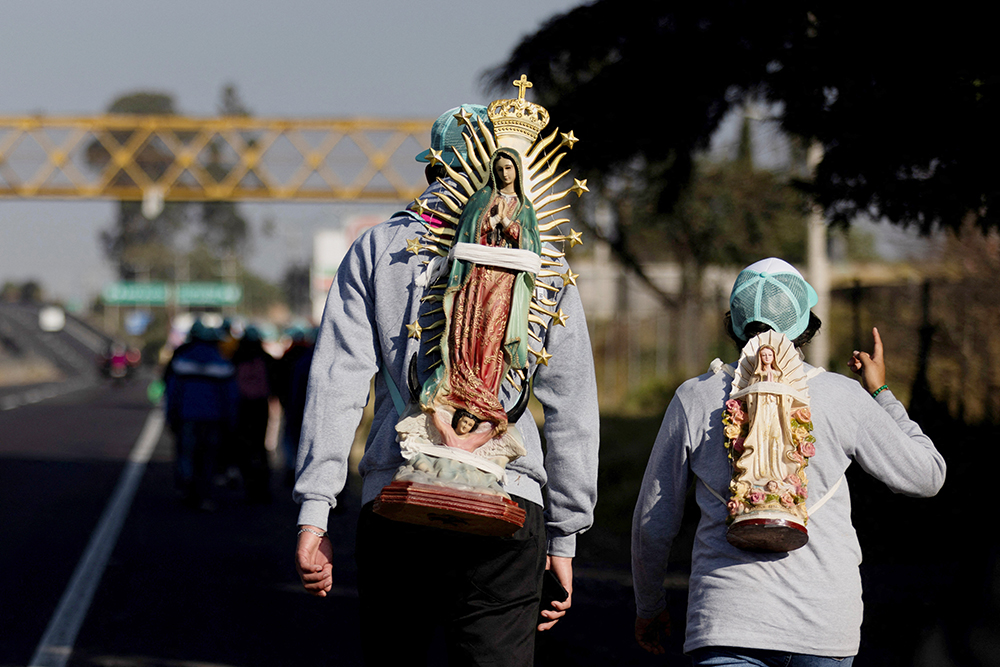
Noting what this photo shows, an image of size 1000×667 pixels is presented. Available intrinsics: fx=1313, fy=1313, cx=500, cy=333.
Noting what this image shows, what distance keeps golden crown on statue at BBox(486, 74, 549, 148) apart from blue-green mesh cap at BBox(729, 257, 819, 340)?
2.20 ft

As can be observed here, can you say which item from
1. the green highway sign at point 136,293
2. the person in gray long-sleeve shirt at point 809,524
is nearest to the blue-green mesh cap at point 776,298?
the person in gray long-sleeve shirt at point 809,524

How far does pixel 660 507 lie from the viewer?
3422mm

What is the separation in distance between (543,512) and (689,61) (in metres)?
5.13

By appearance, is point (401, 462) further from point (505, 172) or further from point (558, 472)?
point (505, 172)

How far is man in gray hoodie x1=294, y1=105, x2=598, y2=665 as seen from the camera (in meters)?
3.01

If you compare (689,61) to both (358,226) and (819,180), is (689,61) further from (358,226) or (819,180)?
(358,226)

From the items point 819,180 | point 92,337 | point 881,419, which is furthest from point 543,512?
point 92,337

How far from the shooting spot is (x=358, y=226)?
16.3m

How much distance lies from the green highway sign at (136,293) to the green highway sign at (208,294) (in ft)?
6.99

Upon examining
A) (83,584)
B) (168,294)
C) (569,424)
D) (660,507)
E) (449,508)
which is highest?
(569,424)

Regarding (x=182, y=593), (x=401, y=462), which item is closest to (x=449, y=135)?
(x=401, y=462)

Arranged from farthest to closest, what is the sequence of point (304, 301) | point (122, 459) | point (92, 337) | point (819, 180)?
point (92, 337) < point (304, 301) < point (122, 459) < point (819, 180)

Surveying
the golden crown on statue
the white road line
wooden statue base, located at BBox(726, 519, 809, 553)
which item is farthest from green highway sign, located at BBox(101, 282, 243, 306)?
wooden statue base, located at BBox(726, 519, 809, 553)

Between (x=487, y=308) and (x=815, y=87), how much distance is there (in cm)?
470
